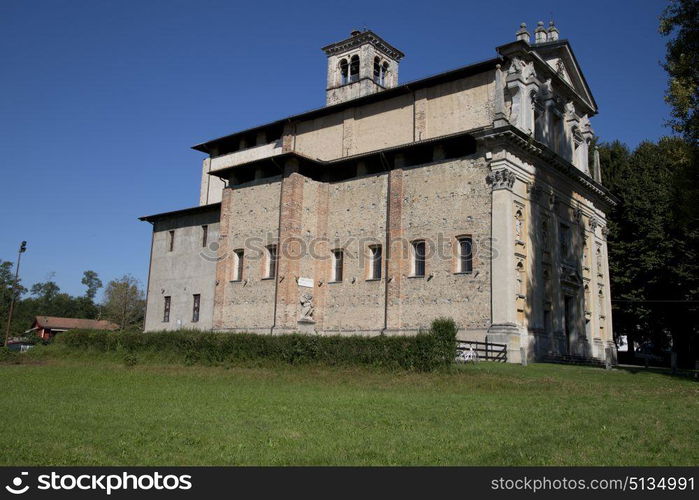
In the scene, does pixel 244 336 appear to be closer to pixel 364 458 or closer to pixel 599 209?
pixel 364 458

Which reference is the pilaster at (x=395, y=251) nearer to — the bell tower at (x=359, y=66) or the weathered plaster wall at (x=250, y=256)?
the weathered plaster wall at (x=250, y=256)

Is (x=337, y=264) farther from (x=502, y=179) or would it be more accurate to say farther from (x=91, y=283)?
(x=91, y=283)

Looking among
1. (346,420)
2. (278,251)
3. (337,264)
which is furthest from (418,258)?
(346,420)

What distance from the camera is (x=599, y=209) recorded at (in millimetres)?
36906

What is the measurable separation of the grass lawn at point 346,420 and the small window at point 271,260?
15387 millimetres

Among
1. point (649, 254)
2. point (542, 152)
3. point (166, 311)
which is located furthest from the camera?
point (166, 311)

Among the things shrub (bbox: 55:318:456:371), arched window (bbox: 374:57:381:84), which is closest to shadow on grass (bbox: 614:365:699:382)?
shrub (bbox: 55:318:456:371)

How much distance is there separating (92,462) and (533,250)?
25.4 meters

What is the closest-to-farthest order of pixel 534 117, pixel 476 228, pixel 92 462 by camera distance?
pixel 92 462
pixel 476 228
pixel 534 117

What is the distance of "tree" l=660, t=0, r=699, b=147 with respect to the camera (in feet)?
64.6

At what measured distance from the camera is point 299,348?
785 inches

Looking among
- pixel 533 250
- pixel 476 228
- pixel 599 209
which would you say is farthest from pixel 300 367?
pixel 599 209

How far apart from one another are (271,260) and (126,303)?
46.7m
